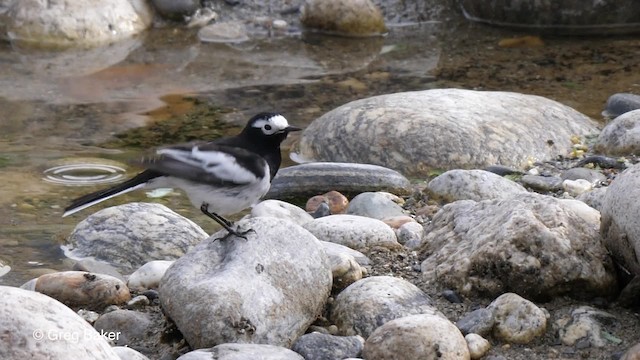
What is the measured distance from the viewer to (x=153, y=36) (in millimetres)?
12219

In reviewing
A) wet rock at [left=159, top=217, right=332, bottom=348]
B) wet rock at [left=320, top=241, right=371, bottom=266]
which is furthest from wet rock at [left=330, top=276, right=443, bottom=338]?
wet rock at [left=320, top=241, right=371, bottom=266]

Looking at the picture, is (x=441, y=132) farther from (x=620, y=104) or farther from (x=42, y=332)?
(x=42, y=332)

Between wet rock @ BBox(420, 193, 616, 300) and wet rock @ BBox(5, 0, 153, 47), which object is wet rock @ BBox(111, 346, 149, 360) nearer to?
wet rock @ BBox(420, 193, 616, 300)

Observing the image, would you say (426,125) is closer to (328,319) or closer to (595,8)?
(328,319)

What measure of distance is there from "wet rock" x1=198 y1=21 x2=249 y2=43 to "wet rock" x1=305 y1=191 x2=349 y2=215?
5.20 m

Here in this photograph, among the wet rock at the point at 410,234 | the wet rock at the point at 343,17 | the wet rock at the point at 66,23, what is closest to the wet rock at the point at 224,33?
the wet rock at the point at 343,17

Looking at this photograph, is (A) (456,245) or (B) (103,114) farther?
(B) (103,114)

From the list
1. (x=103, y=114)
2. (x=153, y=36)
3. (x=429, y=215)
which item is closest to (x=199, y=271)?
(x=429, y=215)

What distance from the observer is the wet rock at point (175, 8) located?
1249 centimetres

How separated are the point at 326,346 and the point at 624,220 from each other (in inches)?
52.8

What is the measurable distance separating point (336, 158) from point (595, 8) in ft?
16.7

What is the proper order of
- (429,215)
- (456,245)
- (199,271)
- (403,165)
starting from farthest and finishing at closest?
1. (403,165)
2. (429,215)
3. (456,245)
4. (199,271)

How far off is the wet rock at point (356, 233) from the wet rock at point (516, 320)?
1.08m

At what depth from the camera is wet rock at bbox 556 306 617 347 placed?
4.82m
